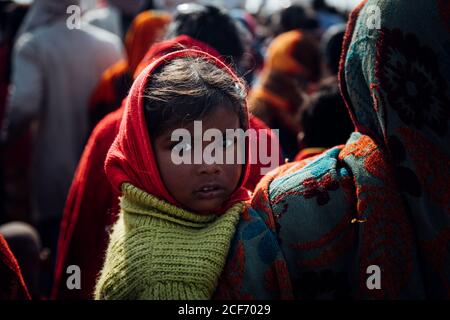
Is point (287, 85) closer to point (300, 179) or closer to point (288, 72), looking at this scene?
point (288, 72)

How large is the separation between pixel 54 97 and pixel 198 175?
2.61m

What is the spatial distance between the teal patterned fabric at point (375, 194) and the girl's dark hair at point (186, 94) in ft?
1.05

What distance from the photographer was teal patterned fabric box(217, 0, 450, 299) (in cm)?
146

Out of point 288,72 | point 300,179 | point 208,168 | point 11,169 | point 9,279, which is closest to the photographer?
point 300,179

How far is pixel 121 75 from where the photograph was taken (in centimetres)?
384

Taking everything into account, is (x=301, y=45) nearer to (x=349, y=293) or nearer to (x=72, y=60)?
(x=72, y=60)

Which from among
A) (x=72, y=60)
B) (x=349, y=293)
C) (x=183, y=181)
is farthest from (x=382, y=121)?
(x=72, y=60)

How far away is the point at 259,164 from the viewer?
7.44 ft

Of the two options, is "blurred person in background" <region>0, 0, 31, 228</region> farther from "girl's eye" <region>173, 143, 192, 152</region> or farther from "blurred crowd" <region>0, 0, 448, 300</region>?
"girl's eye" <region>173, 143, 192, 152</region>

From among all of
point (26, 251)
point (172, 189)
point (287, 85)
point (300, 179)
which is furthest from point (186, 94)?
point (287, 85)

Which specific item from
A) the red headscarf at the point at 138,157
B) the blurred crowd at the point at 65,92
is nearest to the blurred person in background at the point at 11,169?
the blurred crowd at the point at 65,92

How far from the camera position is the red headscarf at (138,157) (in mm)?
1771

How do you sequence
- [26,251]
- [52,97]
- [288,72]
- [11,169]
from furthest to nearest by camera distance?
1. [288,72]
2. [11,169]
3. [52,97]
4. [26,251]

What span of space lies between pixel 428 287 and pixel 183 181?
2.29 feet
